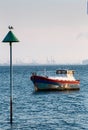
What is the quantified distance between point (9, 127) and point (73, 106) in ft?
72.6

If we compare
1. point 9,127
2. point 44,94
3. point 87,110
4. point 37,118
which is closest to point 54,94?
point 44,94

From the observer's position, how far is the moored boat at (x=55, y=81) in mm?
94375

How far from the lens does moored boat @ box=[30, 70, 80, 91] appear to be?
94375 millimetres

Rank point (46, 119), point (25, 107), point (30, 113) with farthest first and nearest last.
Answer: point (25, 107)
point (30, 113)
point (46, 119)

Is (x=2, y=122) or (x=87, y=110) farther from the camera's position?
(x=87, y=110)

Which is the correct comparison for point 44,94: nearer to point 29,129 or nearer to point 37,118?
point 37,118

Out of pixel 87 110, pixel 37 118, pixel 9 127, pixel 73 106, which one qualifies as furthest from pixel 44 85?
pixel 9 127

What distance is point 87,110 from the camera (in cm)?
6212

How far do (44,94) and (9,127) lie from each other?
44175mm

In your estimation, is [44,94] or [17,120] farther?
[44,94]

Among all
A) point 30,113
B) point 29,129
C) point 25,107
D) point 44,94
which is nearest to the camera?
point 29,129

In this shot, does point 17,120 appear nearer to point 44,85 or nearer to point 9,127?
point 9,127

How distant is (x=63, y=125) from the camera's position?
49.3m

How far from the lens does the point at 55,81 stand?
313ft
